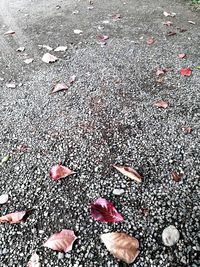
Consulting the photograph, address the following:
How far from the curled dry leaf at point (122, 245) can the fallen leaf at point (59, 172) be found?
500mm

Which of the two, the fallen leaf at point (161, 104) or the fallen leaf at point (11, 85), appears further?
the fallen leaf at point (11, 85)

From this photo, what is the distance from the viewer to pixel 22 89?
258cm

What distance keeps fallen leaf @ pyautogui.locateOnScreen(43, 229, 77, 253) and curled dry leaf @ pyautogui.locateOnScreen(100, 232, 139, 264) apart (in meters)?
0.17

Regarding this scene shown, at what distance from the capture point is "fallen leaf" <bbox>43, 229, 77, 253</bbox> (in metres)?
1.37

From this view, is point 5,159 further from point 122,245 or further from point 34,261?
point 122,245

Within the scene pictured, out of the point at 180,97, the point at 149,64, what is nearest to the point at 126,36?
the point at 149,64

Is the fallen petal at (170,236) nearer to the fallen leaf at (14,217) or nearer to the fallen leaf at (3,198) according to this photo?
the fallen leaf at (14,217)

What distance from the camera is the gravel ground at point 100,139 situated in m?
1.42

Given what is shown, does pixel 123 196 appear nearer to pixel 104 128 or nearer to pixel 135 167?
pixel 135 167

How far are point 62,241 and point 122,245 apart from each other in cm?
33

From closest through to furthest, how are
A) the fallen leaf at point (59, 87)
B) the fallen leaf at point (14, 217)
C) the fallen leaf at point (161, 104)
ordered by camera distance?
the fallen leaf at point (14, 217)
the fallen leaf at point (161, 104)
the fallen leaf at point (59, 87)

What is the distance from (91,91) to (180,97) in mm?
818

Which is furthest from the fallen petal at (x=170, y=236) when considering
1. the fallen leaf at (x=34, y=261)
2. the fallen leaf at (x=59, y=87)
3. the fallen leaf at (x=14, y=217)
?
the fallen leaf at (x=59, y=87)

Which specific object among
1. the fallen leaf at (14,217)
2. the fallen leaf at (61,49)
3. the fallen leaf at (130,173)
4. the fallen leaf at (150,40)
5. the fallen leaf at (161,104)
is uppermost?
the fallen leaf at (61,49)
